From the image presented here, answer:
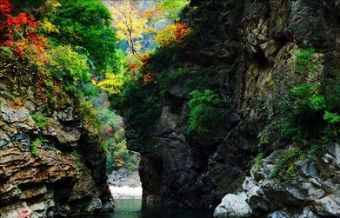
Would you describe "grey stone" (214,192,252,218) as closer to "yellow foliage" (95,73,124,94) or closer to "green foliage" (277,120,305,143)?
"green foliage" (277,120,305,143)

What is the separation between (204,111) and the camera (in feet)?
98.8

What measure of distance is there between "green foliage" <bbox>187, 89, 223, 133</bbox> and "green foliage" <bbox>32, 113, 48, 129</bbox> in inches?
409

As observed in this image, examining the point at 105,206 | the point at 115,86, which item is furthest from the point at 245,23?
the point at 115,86

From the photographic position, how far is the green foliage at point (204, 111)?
3007cm

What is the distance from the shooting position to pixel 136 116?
1497 inches

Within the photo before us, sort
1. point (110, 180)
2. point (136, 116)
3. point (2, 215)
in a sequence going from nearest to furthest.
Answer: point (2, 215)
point (136, 116)
point (110, 180)

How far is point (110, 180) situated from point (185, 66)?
30.0 m

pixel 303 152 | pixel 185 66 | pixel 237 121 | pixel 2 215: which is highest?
pixel 185 66

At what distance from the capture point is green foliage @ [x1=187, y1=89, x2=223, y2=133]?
30066 millimetres

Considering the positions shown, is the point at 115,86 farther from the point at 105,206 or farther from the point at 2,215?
the point at 2,215

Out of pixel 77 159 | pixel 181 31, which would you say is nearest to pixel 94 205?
pixel 77 159

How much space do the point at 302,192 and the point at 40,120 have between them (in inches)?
463

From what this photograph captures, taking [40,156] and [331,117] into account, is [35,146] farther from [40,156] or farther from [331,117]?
[331,117]

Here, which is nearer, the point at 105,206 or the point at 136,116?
the point at 105,206
